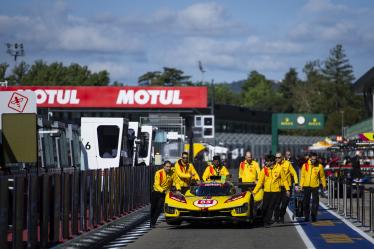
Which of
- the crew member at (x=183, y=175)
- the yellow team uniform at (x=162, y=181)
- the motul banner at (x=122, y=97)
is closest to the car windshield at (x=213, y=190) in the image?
the yellow team uniform at (x=162, y=181)

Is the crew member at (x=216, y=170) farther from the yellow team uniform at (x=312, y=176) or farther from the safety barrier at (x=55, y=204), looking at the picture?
the safety barrier at (x=55, y=204)

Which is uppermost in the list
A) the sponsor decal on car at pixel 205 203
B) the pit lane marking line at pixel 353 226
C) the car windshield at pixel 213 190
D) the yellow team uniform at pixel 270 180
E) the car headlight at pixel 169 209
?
the yellow team uniform at pixel 270 180

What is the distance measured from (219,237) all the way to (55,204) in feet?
18.8

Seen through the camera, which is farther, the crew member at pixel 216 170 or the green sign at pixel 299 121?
the green sign at pixel 299 121

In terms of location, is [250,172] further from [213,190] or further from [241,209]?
[241,209]

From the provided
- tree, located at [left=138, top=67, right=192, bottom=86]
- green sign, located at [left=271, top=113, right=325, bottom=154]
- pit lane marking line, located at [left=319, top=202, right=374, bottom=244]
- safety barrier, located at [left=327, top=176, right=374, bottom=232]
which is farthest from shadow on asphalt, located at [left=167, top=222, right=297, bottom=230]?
tree, located at [left=138, top=67, right=192, bottom=86]

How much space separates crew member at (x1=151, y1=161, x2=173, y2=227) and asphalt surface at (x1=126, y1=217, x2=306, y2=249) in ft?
1.25

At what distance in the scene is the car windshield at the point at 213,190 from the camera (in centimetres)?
2381

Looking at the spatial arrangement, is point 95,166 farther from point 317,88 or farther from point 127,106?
point 317,88

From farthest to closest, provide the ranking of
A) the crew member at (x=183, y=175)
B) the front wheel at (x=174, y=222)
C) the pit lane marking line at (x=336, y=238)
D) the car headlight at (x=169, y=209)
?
the crew member at (x=183, y=175), the front wheel at (x=174, y=222), the car headlight at (x=169, y=209), the pit lane marking line at (x=336, y=238)

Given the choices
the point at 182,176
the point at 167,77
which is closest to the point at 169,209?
the point at 182,176

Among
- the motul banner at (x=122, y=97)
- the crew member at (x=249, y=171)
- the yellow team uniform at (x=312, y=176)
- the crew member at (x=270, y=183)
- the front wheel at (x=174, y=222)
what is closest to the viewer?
the front wheel at (x=174, y=222)

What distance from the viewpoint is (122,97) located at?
5969cm

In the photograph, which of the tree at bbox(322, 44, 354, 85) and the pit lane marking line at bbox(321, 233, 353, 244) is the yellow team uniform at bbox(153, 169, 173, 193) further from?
the tree at bbox(322, 44, 354, 85)
